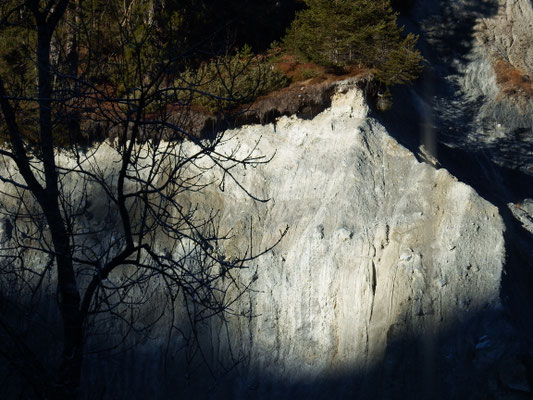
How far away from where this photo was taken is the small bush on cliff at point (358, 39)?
14000 millimetres

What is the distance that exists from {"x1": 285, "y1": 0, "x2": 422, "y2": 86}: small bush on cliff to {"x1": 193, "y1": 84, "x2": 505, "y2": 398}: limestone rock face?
3.85 feet

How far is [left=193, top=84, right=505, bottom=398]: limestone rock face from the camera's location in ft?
36.7

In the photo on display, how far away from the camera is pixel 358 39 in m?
14.2

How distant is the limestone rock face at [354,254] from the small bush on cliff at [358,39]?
3.85 feet

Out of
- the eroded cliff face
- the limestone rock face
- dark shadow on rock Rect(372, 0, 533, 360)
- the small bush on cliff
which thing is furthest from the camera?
the small bush on cliff

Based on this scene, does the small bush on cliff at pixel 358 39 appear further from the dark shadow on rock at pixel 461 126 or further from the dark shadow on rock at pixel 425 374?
the dark shadow on rock at pixel 425 374

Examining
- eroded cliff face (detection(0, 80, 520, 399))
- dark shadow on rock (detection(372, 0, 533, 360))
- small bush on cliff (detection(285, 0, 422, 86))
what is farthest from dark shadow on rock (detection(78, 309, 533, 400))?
small bush on cliff (detection(285, 0, 422, 86))

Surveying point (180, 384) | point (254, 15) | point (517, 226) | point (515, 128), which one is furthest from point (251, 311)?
point (515, 128)

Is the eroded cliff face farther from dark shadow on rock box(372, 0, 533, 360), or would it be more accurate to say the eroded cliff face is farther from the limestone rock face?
dark shadow on rock box(372, 0, 533, 360)

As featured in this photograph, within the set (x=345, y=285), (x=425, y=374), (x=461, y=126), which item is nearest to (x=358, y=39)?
(x=461, y=126)

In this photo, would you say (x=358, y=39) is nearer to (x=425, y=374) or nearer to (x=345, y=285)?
(x=345, y=285)

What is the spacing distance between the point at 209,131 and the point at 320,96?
2.76m

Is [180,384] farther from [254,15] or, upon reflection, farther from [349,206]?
[254,15]

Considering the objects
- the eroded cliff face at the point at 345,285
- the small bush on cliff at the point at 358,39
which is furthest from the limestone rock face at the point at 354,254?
the small bush on cliff at the point at 358,39
